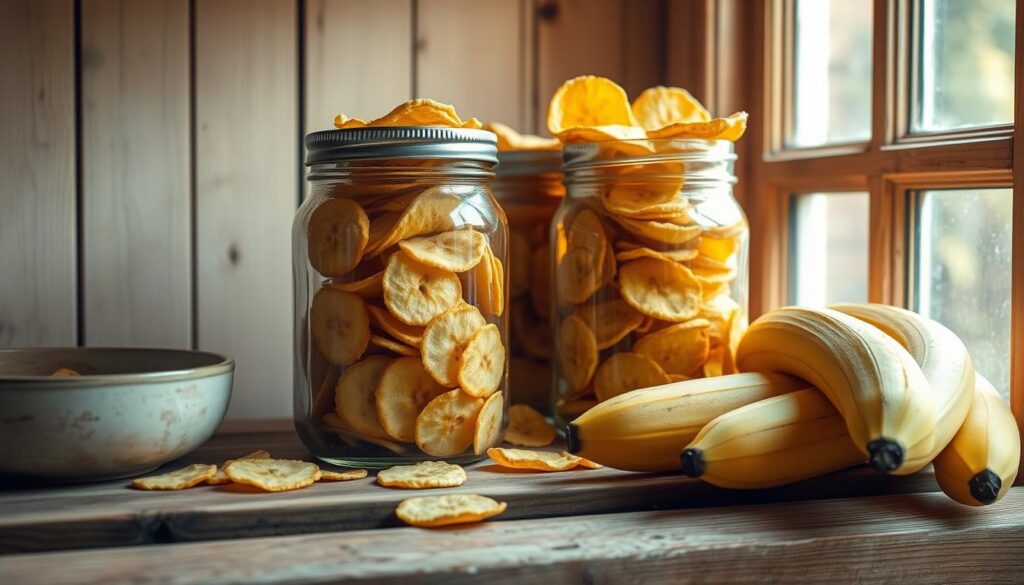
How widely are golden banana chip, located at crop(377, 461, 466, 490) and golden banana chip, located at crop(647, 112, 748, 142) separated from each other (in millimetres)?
365

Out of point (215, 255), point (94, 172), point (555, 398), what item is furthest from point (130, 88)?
point (555, 398)

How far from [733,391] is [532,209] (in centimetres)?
36

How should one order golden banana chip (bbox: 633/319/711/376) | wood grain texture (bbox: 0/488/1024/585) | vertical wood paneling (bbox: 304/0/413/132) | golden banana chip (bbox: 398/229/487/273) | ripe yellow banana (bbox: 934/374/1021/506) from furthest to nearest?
vertical wood paneling (bbox: 304/0/413/132), golden banana chip (bbox: 633/319/711/376), golden banana chip (bbox: 398/229/487/273), ripe yellow banana (bbox: 934/374/1021/506), wood grain texture (bbox: 0/488/1024/585)

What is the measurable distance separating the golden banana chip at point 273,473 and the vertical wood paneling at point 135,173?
0.36m

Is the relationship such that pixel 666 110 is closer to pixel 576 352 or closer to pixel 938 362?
pixel 576 352

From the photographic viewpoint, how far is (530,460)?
909 mm

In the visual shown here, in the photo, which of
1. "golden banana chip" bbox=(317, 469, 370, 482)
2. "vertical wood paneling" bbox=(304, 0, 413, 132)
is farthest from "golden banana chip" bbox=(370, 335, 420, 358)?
"vertical wood paneling" bbox=(304, 0, 413, 132)

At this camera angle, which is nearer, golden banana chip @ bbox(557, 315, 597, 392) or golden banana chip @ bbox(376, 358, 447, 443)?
golden banana chip @ bbox(376, 358, 447, 443)

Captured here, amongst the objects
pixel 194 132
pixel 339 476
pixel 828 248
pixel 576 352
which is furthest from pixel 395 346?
pixel 828 248

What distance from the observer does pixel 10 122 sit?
112 centimetres

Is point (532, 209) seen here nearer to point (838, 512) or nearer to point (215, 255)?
point (215, 255)

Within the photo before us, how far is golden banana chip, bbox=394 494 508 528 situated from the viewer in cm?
77

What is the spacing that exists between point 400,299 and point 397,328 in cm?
3

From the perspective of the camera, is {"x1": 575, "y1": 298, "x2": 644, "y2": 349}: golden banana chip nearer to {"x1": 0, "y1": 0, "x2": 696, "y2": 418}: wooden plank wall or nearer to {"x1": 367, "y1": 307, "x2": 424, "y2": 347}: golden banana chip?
{"x1": 367, "y1": 307, "x2": 424, "y2": 347}: golden banana chip
